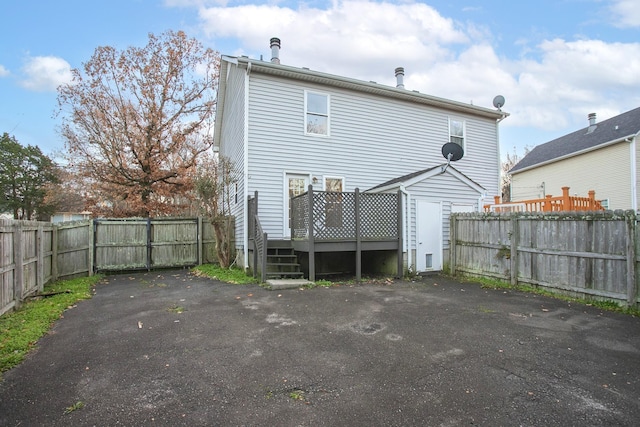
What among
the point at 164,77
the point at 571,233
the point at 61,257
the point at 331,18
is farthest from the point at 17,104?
the point at 571,233

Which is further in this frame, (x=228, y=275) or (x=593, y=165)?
(x=593, y=165)

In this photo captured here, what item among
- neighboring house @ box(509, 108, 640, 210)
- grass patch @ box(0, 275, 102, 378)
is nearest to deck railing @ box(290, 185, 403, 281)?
grass patch @ box(0, 275, 102, 378)

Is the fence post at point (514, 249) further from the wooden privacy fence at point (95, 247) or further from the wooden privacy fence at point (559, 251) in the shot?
the wooden privacy fence at point (95, 247)

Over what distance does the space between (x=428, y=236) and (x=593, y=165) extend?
13.1 metres

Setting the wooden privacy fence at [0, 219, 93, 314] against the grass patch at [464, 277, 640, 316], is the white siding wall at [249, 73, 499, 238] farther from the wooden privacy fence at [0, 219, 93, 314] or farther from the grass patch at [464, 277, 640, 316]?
the wooden privacy fence at [0, 219, 93, 314]

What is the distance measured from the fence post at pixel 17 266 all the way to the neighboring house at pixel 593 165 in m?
20.2

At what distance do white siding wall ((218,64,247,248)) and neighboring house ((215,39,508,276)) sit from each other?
32 mm

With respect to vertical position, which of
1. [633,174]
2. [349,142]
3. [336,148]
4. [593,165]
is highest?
[593,165]

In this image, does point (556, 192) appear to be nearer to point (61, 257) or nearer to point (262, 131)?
point (262, 131)

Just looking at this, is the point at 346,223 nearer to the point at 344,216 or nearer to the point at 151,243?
the point at 344,216

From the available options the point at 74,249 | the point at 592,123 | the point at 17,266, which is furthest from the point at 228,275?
the point at 592,123

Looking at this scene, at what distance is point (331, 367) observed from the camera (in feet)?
10.8

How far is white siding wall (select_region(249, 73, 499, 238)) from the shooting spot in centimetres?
962

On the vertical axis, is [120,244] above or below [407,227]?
below
